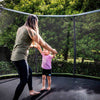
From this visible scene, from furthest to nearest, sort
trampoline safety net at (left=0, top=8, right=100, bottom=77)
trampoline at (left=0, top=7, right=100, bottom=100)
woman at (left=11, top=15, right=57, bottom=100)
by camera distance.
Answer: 1. trampoline safety net at (left=0, top=8, right=100, bottom=77)
2. trampoline at (left=0, top=7, right=100, bottom=100)
3. woman at (left=11, top=15, right=57, bottom=100)

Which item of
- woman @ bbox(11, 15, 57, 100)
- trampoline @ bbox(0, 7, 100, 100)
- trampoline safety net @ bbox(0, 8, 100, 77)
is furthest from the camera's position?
trampoline safety net @ bbox(0, 8, 100, 77)

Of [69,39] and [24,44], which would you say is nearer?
[24,44]

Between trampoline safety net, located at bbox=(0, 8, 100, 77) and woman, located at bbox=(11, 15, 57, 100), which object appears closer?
woman, located at bbox=(11, 15, 57, 100)

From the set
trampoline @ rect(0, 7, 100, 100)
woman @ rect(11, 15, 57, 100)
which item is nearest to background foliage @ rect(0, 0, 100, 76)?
trampoline @ rect(0, 7, 100, 100)

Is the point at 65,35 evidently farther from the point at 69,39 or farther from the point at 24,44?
the point at 24,44

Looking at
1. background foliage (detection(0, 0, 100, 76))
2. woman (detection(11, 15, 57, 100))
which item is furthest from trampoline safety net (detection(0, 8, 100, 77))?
woman (detection(11, 15, 57, 100))

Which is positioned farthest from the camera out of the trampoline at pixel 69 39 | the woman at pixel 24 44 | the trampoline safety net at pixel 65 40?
the trampoline safety net at pixel 65 40

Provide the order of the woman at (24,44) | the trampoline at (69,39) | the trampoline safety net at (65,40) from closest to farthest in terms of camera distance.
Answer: the woman at (24,44) → the trampoline at (69,39) → the trampoline safety net at (65,40)

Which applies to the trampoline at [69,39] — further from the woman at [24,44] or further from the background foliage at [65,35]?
the woman at [24,44]

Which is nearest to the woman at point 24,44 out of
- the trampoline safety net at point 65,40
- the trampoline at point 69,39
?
the trampoline at point 69,39

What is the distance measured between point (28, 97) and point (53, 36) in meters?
1.95

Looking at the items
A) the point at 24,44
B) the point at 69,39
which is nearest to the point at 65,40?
the point at 69,39

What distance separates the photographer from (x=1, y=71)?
296 centimetres

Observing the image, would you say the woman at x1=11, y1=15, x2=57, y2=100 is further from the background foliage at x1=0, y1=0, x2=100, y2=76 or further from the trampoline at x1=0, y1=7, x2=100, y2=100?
the background foliage at x1=0, y1=0, x2=100, y2=76
